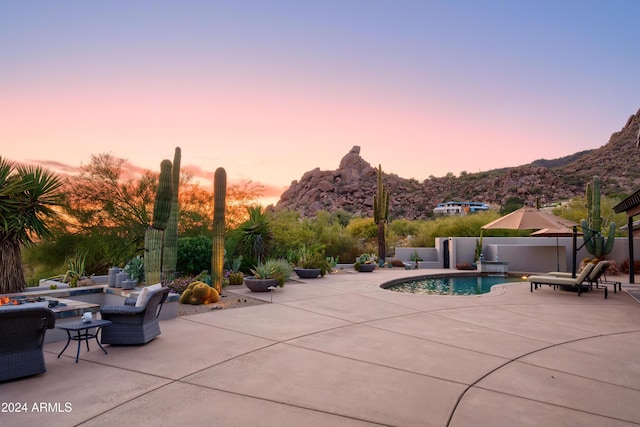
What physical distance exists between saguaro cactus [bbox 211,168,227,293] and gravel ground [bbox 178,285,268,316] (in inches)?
17.6

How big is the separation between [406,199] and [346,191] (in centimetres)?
952

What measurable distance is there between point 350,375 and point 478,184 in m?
52.2

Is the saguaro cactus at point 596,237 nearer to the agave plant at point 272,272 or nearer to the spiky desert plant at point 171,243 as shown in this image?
the agave plant at point 272,272

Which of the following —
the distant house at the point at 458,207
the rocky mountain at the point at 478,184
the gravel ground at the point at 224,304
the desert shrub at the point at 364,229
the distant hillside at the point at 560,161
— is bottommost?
the gravel ground at the point at 224,304

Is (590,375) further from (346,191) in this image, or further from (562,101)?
(346,191)

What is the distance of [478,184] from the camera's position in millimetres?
51531

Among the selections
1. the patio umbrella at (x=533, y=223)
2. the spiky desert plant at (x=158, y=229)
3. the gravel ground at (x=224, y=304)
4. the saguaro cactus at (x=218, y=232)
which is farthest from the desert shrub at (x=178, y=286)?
the patio umbrella at (x=533, y=223)

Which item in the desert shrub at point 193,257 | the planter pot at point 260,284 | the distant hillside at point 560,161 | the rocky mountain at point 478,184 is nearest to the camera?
the planter pot at point 260,284

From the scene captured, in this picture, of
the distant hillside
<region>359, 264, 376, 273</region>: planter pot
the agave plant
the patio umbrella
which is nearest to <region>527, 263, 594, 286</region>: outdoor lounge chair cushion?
the patio umbrella

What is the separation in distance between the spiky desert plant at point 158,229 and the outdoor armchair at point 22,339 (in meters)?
4.79

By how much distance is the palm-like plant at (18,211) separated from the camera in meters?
7.89

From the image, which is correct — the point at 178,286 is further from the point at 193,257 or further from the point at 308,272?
the point at 308,272

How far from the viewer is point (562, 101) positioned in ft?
62.0

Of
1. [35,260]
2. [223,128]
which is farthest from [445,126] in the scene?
[35,260]
